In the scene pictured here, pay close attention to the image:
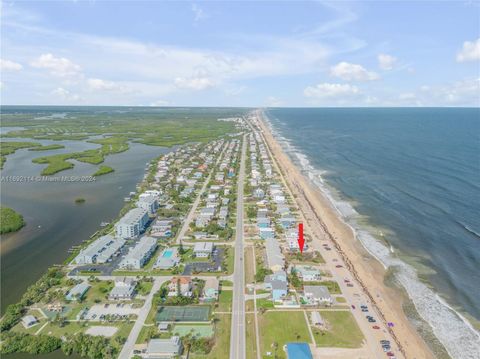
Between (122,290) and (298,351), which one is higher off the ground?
(122,290)

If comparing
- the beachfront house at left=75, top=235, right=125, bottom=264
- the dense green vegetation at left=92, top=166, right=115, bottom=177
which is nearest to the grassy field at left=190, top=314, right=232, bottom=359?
the beachfront house at left=75, top=235, right=125, bottom=264

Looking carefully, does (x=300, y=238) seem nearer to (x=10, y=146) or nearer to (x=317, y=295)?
(x=317, y=295)

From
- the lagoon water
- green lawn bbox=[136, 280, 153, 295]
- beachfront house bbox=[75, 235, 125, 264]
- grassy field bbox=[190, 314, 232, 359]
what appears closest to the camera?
grassy field bbox=[190, 314, 232, 359]

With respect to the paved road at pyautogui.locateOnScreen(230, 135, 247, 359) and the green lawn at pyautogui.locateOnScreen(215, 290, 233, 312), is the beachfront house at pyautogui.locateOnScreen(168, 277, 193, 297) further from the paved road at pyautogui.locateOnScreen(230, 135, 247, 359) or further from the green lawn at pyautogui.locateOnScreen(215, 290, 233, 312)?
the paved road at pyautogui.locateOnScreen(230, 135, 247, 359)

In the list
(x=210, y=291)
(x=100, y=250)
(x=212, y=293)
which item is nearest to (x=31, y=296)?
(x=100, y=250)

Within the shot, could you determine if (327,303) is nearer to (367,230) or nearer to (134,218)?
(367,230)
